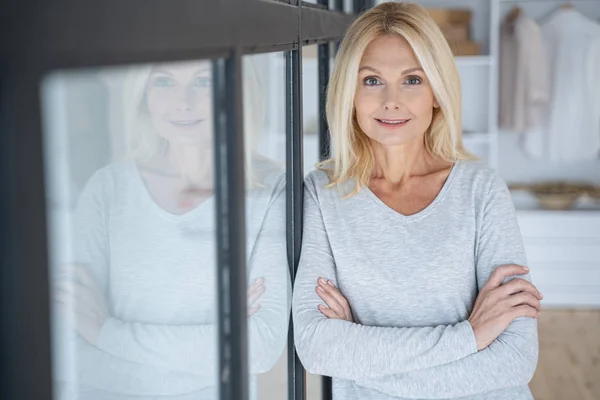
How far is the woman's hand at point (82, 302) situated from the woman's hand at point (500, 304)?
95 cm

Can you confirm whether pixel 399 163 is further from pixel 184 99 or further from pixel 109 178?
pixel 109 178

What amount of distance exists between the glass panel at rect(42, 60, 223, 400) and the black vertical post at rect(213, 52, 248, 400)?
27mm

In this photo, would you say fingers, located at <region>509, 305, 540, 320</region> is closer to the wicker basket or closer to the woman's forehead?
the woman's forehead

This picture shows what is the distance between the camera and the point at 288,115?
4.70 feet

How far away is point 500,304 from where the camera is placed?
57.0 inches

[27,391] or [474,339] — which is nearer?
[27,391]

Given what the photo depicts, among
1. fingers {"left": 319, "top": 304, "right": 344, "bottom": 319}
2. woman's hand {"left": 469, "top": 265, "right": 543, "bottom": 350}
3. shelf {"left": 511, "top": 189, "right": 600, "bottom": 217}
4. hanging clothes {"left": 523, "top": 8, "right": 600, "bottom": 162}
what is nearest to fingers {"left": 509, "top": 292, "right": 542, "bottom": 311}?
woman's hand {"left": 469, "top": 265, "right": 543, "bottom": 350}

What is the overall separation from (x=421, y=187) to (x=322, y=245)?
0.23m

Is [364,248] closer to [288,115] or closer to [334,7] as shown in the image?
[288,115]

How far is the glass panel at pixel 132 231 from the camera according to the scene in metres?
0.53

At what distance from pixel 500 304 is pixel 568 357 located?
2762 millimetres

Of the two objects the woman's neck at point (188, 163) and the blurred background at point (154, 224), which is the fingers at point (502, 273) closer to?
the blurred background at point (154, 224)

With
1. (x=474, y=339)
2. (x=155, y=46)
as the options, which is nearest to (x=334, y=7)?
(x=474, y=339)

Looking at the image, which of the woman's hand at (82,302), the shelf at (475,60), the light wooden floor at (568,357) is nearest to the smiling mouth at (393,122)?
the woman's hand at (82,302)
